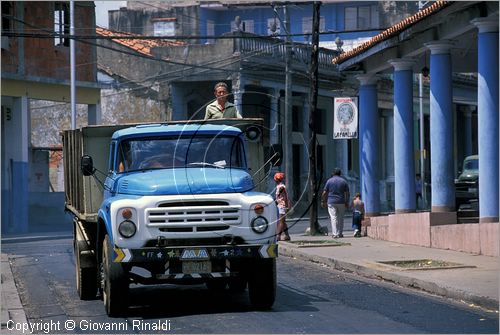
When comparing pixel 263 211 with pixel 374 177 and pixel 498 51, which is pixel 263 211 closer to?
pixel 498 51

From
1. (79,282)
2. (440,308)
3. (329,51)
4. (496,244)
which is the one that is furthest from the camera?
(329,51)

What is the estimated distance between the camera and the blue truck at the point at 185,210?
479 inches

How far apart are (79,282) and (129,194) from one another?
9.00 ft

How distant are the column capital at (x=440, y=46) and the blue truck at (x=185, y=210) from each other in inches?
394

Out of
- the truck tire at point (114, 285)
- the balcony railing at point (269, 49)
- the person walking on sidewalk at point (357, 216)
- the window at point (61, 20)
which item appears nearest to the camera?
the truck tire at point (114, 285)

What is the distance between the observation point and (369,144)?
28.8 meters

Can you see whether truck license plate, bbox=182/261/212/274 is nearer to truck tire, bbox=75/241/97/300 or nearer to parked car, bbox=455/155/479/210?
truck tire, bbox=75/241/97/300

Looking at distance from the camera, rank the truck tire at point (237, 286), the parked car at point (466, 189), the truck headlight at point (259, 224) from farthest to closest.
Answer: the parked car at point (466, 189) < the truck tire at point (237, 286) < the truck headlight at point (259, 224)

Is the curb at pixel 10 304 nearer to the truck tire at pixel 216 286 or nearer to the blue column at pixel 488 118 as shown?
the truck tire at pixel 216 286

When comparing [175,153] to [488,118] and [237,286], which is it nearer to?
[237,286]

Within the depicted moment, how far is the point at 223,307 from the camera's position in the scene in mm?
13297

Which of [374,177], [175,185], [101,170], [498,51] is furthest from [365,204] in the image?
[175,185]

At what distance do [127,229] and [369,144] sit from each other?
57.1ft

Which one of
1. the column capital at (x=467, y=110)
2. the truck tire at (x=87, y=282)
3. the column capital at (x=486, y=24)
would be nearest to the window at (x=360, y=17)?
the column capital at (x=467, y=110)
